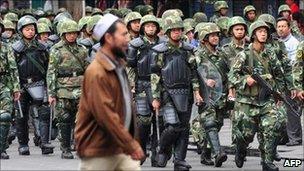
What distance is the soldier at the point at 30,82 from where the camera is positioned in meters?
16.8

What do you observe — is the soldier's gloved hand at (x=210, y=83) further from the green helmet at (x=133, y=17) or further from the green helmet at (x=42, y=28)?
the green helmet at (x=42, y=28)

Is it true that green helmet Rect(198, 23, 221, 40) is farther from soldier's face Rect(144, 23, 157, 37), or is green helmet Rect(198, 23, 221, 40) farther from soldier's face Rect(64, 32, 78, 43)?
soldier's face Rect(64, 32, 78, 43)

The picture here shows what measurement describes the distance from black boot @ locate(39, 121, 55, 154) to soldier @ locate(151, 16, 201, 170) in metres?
2.42

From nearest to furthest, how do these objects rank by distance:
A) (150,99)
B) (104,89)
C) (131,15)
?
(104,89)
(150,99)
(131,15)

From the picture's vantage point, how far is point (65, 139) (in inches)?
632

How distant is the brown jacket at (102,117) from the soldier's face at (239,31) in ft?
22.1

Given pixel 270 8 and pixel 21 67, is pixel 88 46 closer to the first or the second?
pixel 21 67

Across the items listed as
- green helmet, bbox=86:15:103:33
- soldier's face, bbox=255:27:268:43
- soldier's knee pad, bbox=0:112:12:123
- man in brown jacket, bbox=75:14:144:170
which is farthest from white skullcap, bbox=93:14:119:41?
green helmet, bbox=86:15:103:33

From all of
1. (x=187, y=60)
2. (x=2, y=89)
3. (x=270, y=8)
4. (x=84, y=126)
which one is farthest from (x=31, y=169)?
(x=270, y=8)

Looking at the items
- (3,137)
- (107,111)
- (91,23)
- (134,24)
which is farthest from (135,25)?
(107,111)

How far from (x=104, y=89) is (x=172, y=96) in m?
5.45

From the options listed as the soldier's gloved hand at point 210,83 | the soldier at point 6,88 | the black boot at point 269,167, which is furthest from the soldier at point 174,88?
the soldier at point 6,88

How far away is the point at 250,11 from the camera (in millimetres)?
19719

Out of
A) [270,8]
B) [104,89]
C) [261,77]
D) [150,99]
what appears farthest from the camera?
[270,8]
